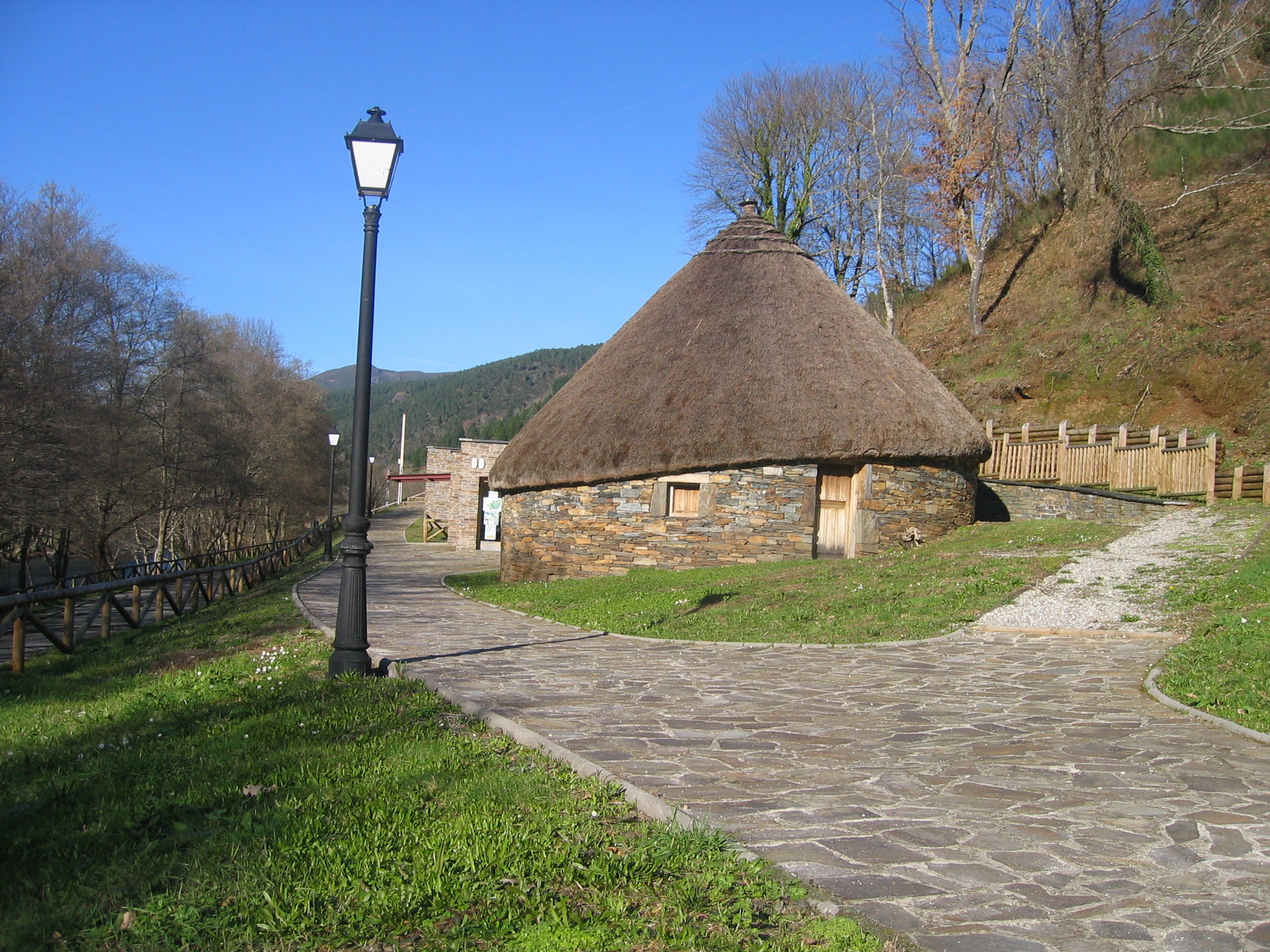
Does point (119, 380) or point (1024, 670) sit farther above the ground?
point (119, 380)

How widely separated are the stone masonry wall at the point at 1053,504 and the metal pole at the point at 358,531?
55.8ft

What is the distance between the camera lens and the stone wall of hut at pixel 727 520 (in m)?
18.4

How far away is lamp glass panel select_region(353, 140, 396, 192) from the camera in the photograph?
7836mm

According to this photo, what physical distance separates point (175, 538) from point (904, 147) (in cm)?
3515

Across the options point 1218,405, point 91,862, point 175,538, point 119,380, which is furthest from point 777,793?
point 175,538

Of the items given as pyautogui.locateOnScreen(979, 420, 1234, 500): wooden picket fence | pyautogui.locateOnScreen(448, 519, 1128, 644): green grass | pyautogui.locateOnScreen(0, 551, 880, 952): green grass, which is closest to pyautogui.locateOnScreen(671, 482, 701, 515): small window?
pyautogui.locateOnScreen(448, 519, 1128, 644): green grass

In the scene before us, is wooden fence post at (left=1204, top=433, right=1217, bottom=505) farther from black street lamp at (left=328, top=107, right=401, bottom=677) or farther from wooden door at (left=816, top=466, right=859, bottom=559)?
black street lamp at (left=328, top=107, right=401, bottom=677)

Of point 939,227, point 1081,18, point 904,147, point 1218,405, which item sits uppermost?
point 1081,18

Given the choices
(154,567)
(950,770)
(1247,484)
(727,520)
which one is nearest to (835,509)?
(727,520)

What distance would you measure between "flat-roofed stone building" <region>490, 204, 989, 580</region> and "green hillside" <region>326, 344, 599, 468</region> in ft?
354

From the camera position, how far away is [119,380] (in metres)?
31.2

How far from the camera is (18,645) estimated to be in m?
12.4

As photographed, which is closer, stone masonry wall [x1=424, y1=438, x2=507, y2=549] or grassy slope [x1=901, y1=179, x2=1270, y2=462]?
grassy slope [x1=901, y1=179, x2=1270, y2=462]

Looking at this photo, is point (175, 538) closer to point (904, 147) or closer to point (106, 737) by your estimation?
point (904, 147)
